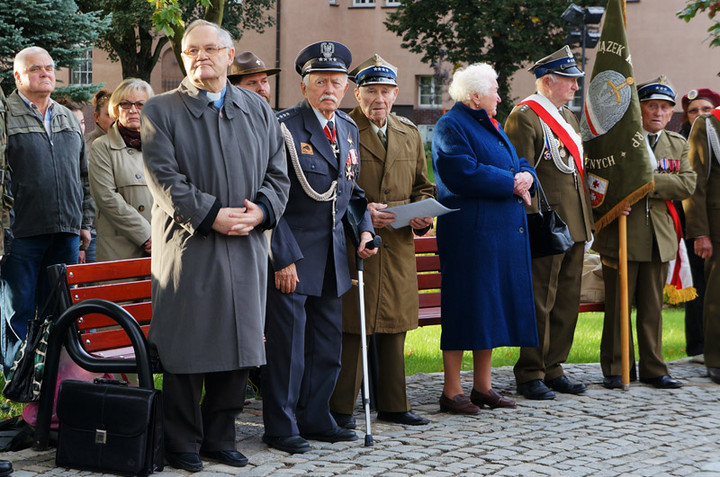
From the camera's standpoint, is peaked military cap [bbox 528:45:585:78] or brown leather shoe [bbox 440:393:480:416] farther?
peaked military cap [bbox 528:45:585:78]

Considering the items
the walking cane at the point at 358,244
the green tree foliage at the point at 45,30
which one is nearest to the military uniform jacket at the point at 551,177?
the walking cane at the point at 358,244

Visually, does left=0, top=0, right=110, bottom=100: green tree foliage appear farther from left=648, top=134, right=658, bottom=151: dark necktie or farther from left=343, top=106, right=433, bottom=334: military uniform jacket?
left=648, top=134, right=658, bottom=151: dark necktie

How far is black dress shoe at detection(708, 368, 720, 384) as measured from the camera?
8469 mm

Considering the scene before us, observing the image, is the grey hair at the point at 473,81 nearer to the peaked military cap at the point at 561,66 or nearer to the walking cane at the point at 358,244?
the peaked military cap at the point at 561,66

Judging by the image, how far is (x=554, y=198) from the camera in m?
7.78

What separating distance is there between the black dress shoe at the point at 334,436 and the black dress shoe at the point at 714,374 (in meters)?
3.53

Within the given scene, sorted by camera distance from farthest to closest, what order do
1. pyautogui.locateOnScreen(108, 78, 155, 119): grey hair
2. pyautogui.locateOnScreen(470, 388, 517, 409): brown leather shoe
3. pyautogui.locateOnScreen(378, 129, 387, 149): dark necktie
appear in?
1. pyautogui.locateOnScreen(108, 78, 155, 119): grey hair
2. pyautogui.locateOnScreen(470, 388, 517, 409): brown leather shoe
3. pyautogui.locateOnScreen(378, 129, 387, 149): dark necktie

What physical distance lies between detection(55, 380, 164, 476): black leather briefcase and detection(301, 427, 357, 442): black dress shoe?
1.17 metres

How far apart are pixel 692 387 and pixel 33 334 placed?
4.95 metres

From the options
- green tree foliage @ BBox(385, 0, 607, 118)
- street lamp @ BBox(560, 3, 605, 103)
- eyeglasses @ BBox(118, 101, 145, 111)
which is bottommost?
eyeglasses @ BBox(118, 101, 145, 111)

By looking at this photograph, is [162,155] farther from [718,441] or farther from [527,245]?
[718,441]

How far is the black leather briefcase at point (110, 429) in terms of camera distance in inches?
206

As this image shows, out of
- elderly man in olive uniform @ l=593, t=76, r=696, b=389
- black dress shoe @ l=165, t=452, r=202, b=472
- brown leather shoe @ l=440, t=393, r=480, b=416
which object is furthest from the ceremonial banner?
black dress shoe @ l=165, t=452, r=202, b=472

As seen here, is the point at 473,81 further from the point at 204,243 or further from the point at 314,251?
the point at 204,243
